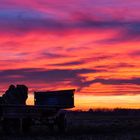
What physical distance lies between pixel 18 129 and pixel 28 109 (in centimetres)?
133

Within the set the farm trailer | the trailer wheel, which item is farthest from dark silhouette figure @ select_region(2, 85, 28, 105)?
the trailer wheel

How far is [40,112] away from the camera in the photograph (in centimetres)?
4159

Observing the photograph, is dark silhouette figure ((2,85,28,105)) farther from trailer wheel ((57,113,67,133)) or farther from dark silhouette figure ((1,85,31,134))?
trailer wheel ((57,113,67,133))

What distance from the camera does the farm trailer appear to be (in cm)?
4031

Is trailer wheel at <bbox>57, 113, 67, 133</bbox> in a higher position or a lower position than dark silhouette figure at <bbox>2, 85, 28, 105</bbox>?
lower

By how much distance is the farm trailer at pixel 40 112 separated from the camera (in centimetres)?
4031

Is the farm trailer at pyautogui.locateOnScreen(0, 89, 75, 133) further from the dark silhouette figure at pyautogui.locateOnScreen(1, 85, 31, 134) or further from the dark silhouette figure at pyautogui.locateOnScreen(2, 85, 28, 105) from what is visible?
the dark silhouette figure at pyautogui.locateOnScreen(2, 85, 28, 105)

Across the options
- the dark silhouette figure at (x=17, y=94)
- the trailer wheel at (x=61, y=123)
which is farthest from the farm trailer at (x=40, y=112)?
the dark silhouette figure at (x=17, y=94)

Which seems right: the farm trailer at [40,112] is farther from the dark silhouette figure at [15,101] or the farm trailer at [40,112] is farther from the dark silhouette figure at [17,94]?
the dark silhouette figure at [17,94]

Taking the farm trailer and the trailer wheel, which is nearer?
the farm trailer

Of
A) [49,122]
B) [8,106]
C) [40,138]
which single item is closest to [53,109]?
[49,122]

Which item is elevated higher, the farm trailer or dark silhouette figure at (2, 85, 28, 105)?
dark silhouette figure at (2, 85, 28, 105)

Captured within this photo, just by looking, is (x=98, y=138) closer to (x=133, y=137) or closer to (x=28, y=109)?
(x=133, y=137)

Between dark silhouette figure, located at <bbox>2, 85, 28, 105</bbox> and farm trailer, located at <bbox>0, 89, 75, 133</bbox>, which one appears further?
dark silhouette figure, located at <bbox>2, 85, 28, 105</bbox>
